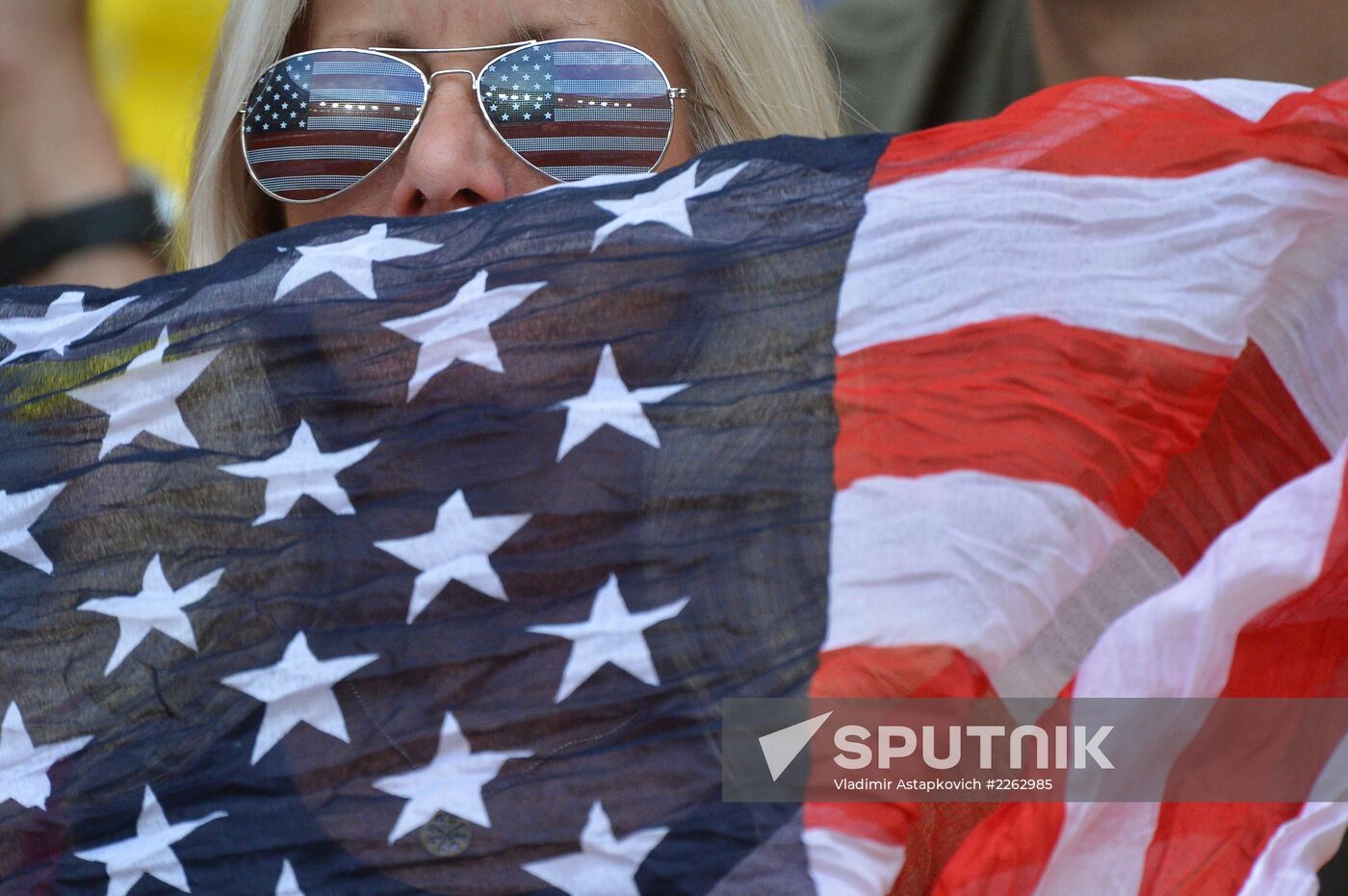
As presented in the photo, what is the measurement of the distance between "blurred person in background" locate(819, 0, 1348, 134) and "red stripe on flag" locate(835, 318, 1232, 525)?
630 mm

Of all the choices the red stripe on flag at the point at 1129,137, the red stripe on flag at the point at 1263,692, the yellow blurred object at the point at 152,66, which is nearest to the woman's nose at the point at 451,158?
the red stripe on flag at the point at 1129,137

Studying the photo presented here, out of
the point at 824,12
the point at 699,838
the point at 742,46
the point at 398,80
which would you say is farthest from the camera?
the point at 824,12

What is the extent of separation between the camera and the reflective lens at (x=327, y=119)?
1.10 m

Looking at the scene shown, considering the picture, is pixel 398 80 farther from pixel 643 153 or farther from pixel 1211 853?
pixel 1211 853

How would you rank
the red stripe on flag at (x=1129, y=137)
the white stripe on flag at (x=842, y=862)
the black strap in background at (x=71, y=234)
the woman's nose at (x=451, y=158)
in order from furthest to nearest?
1. the black strap in background at (x=71, y=234)
2. the woman's nose at (x=451, y=158)
3. the red stripe on flag at (x=1129, y=137)
4. the white stripe on flag at (x=842, y=862)

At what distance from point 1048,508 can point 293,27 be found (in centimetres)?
88

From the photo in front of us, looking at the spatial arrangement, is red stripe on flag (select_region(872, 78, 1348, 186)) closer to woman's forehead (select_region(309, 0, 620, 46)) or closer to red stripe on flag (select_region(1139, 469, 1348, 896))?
red stripe on flag (select_region(1139, 469, 1348, 896))

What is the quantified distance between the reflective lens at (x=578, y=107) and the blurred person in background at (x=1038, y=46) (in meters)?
0.56

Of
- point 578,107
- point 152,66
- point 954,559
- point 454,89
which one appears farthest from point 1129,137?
point 152,66

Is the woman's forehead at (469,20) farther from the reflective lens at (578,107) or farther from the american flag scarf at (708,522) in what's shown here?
the american flag scarf at (708,522)

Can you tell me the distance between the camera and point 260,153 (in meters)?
1.17

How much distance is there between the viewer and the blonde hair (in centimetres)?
123

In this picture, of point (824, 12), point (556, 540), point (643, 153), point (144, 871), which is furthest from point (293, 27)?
point (824, 12)

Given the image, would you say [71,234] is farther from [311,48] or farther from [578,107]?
[578,107]
